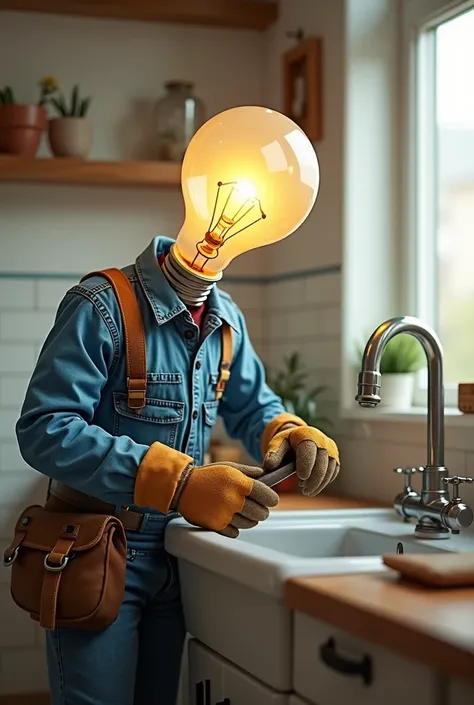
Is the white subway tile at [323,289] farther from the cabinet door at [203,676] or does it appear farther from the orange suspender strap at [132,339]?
the cabinet door at [203,676]

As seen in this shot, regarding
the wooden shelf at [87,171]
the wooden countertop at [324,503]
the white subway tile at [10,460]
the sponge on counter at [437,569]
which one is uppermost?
the wooden shelf at [87,171]

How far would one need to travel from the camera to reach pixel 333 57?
9.64ft

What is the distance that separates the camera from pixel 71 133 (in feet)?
10.1

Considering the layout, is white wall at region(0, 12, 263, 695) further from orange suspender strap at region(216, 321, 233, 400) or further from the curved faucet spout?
the curved faucet spout

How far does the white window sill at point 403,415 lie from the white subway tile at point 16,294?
3.28 ft

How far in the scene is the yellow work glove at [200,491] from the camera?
1827 millimetres

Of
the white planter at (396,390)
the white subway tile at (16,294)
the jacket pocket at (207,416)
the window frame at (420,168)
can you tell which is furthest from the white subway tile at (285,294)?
the jacket pocket at (207,416)

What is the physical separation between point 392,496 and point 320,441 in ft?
2.12

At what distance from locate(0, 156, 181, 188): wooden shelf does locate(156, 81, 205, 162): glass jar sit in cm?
7

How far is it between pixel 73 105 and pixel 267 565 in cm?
185

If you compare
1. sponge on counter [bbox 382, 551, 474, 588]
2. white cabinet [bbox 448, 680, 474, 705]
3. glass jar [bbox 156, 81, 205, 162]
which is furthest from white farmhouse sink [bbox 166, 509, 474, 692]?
glass jar [bbox 156, 81, 205, 162]

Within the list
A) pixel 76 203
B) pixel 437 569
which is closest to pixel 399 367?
pixel 76 203

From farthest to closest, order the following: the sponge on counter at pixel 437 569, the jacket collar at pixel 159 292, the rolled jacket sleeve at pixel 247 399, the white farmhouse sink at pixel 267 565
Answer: the rolled jacket sleeve at pixel 247 399 < the jacket collar at pixel 159 292 < the white farmhouse sink at pixel 267 565 < the sponge on counter at pixel 437 569

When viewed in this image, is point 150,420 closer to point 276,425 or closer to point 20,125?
point 276,425
